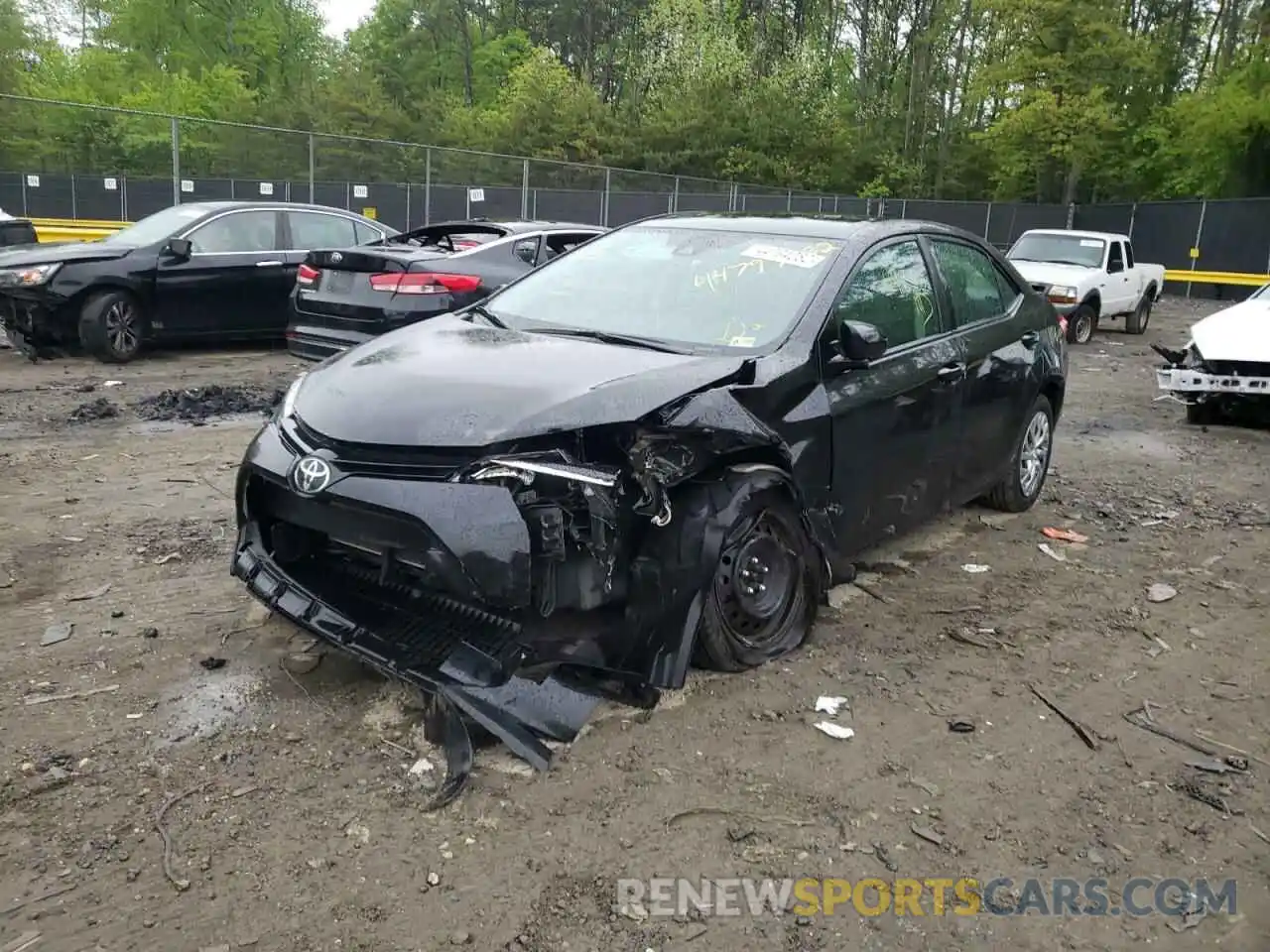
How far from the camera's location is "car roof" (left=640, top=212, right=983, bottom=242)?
470cm

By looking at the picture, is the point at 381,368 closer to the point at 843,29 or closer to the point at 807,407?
the point at 807,407

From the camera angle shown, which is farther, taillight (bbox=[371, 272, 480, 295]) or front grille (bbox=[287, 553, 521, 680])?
taillight (bbox=[371, 272, 480, 295])

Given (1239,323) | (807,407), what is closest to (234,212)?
(807,407)

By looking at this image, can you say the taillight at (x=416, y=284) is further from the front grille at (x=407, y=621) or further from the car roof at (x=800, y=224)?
the front grille at (x=407, y=621)

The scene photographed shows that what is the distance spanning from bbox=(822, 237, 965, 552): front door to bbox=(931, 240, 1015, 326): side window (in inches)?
8.2

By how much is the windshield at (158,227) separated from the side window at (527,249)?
11.7ft

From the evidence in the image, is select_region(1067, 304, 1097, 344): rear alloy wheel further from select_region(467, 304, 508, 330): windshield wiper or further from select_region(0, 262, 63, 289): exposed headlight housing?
select_region(0, 262, 63, 289): exposed headlight housing

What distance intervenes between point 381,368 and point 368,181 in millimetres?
18573

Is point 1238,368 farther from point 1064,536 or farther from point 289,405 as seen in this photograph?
point 289,405

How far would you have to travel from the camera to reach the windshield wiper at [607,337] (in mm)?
4035

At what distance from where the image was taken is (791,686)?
3871 mm

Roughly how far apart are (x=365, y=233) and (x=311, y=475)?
342 inches

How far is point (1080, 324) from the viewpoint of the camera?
1583cm

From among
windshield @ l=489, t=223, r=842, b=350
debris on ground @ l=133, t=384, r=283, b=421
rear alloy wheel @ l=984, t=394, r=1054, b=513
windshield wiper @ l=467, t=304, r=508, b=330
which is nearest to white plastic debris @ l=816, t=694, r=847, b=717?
windshield @ l=489, t=223, r=842, b=350
